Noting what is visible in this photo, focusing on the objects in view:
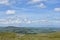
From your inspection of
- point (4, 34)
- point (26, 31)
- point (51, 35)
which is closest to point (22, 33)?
point (26, 31)

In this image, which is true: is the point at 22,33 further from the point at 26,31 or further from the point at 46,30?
the point at 46,30

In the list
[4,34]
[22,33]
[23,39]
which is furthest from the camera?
[22,33]

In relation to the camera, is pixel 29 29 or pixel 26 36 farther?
pixel 29 29

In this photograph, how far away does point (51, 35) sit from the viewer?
781 centimetres

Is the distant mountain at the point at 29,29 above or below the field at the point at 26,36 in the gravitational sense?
above

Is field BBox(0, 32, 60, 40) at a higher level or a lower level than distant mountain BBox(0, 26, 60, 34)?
lower

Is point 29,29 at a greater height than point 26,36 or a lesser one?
greater

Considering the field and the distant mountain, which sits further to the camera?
the distant mountain

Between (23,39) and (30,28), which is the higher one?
(30,28)

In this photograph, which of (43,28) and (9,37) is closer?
(9,37)

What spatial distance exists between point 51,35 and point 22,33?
55.8 inches

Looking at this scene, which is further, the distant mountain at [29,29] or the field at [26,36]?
the distant mountain at [29,29]

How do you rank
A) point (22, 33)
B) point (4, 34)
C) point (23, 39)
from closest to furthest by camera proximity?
point (23, 39) → point (4, 34) → point (22, 33)

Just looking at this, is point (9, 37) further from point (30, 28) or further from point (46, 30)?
point (46, 30)
